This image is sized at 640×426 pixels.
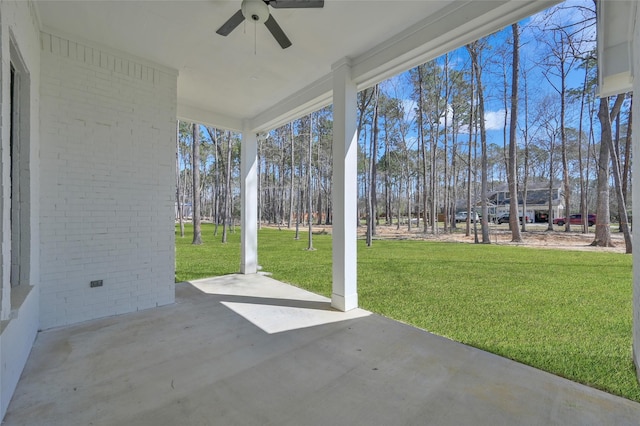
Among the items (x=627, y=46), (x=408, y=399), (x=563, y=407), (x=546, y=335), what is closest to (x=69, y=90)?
(x=408, y=399)

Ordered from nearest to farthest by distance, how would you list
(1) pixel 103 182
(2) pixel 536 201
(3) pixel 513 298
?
(1) pixel 103 182 < (3) pixel 513 298 < (2) pixel 536 201

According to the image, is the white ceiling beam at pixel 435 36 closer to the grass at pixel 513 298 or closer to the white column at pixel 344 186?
the white column at pixel 344 186

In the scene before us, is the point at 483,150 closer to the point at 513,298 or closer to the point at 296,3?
the point at 513,298

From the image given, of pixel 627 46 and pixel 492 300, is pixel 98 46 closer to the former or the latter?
pixel 627 46

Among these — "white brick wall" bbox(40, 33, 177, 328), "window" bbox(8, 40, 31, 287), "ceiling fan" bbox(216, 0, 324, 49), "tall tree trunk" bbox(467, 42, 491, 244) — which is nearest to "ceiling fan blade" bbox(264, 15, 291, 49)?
"ceiling fan" bbox(216, 0, 324, 49)

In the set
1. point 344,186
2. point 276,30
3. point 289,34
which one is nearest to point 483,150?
point 344,186

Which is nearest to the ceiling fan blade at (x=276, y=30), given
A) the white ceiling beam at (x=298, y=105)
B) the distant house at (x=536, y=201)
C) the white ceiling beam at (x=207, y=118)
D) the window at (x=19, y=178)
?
the white ceiling beam at (x=298, y=105)

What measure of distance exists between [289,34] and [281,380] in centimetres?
315

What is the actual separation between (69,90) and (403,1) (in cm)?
351

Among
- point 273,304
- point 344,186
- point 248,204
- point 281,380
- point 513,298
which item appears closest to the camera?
point 281,380

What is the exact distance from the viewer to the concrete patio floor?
165 cm

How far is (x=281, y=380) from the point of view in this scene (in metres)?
2.01

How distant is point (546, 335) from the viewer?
2.84 metres

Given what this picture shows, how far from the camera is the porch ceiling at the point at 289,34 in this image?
2467 millimetres
